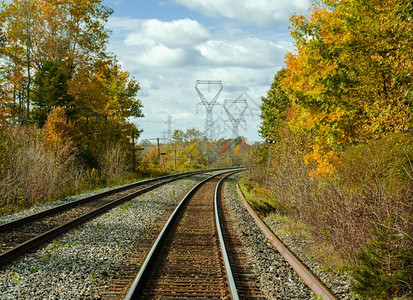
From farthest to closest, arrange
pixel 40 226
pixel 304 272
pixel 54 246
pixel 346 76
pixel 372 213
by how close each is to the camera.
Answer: pixel 346 76, pixel 40 226, pixel 54 246, pixel 372 213, pixel 304 272

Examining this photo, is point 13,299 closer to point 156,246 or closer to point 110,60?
point 156,246

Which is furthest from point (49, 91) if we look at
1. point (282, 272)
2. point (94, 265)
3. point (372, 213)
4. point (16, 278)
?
point (372, 213)

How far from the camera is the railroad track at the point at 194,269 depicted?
5.95 m

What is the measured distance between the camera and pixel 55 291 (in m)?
5.95

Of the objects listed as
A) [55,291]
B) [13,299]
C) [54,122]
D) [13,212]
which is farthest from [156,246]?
[54,122]

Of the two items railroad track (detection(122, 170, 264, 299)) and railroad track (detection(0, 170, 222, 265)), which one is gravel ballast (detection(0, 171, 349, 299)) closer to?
railroad track (detection(0, 170, 222, 265))

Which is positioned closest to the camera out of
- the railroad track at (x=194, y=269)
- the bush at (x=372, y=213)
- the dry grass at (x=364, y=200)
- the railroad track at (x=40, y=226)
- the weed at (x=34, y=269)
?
the bush at (x=372, y=213)

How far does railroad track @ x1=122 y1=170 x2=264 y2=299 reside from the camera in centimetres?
595

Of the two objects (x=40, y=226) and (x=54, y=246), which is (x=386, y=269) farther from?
(x=40, y=226)

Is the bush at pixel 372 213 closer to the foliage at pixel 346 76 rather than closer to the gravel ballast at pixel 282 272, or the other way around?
the gravel ballast at pixel 282 272

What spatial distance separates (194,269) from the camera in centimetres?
712

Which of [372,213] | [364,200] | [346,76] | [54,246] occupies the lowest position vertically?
[54,246]

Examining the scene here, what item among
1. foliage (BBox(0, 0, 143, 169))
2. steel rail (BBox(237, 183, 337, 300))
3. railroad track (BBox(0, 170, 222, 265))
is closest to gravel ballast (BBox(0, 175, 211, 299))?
railroad track (BBox(0, 170, 222, 265))

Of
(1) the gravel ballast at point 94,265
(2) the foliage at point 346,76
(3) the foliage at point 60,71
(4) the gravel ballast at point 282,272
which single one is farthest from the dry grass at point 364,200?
(3) the foliage at point 60,71
